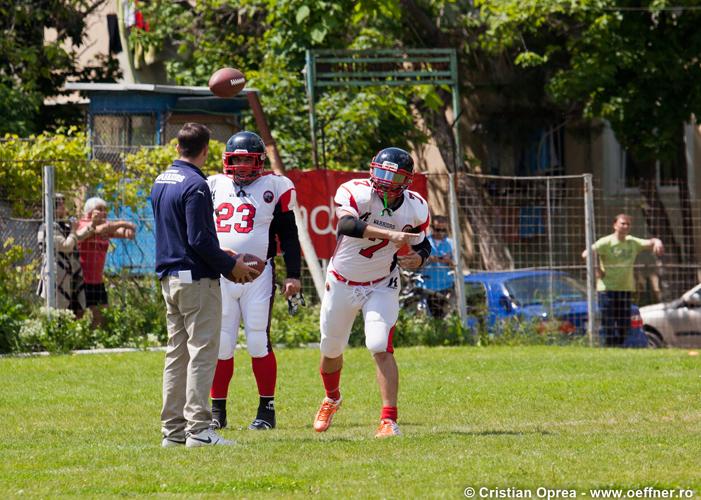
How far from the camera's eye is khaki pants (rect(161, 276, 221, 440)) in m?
8.59

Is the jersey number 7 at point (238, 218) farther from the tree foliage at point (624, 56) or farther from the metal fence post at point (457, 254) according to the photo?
the tree foliage at point (624, 56)

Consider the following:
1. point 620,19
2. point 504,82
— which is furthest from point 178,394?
point 504,82

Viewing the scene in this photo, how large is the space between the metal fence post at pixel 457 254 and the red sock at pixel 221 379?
7.66m

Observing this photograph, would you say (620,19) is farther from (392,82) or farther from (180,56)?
(180,56)

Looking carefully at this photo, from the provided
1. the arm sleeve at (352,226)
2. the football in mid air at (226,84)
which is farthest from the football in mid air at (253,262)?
the football in mid air at (226,84)

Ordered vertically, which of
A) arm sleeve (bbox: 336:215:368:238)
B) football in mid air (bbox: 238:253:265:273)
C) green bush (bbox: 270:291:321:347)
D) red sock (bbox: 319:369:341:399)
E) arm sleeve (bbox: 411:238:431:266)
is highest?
arm sleeve (bbox: 336:215:368:238)

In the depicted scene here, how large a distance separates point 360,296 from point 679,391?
3799 mm

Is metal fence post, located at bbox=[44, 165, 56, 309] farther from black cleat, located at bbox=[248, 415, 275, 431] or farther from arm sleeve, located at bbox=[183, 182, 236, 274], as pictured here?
arm sleeve, located at bbox=[183, 182, 236, 274]

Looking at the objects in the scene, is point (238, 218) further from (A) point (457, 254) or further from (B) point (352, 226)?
(A) point (457, 254)

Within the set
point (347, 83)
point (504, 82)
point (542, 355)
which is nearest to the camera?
point (542, 355)

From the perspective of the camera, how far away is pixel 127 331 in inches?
652

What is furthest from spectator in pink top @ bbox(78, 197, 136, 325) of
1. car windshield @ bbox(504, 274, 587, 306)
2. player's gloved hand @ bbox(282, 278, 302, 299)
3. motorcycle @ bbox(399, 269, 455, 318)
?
player's gloved hand @ bbox(282, 278, 302, 299)

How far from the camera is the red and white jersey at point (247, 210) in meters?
10.0

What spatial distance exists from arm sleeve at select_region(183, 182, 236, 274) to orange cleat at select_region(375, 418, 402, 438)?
167 centimetres
